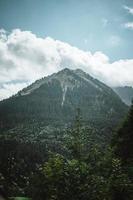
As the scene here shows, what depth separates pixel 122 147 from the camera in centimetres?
3900

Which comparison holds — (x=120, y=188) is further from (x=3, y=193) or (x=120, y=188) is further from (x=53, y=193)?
(x=3, y=193)

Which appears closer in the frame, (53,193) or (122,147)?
(53,193)

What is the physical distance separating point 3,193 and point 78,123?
5.94 m

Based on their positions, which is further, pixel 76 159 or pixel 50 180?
pixel 76 159

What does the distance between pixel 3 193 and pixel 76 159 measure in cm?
451

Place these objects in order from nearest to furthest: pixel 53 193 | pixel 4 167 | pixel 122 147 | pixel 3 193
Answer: pixel 53 193 < pixel 3 193 < pixel 122 147 < pixel 4 167

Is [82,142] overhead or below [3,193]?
overhead

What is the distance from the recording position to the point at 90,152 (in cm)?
2080

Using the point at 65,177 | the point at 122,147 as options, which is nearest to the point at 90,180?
the point at 65,177

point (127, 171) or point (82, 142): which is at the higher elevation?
point (82, 142)

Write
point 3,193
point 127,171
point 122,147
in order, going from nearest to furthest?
point 3,193 → point 127,171 → point 122,147

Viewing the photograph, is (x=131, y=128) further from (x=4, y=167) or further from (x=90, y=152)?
(x=4, y=167)

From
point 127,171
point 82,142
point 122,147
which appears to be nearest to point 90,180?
point 82,142

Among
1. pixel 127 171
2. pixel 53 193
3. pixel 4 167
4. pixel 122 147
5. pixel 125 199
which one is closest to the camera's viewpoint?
pixel 53 193
